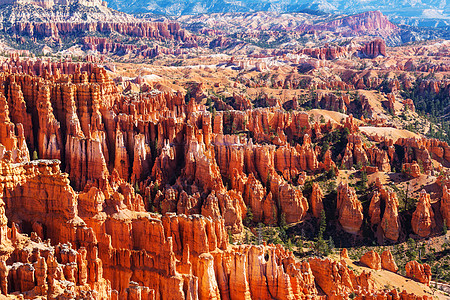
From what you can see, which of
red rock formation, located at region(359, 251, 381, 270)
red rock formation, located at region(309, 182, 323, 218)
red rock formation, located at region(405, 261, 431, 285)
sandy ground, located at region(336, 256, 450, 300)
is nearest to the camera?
sandy ground, located at region(336, 256, 450, 300)

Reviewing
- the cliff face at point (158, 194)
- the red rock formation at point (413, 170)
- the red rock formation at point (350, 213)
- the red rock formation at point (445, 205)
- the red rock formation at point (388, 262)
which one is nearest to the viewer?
the cliff face at point (158, 194)

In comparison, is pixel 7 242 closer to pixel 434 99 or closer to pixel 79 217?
pixel 79 217

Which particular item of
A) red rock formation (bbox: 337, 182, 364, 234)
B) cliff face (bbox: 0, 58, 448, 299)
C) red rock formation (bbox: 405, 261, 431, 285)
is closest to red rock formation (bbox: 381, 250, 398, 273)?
cliff face (bbox: 0, 58, 448, 299)

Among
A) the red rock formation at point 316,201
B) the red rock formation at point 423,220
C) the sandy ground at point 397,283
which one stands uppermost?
the red rock formation at point 316,201

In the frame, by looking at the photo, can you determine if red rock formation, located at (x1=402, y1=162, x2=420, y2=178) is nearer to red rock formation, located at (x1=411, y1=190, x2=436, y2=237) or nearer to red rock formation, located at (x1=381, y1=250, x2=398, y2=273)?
red rock formation, located at (x1=411, y1=190, x2=436, y2=237)

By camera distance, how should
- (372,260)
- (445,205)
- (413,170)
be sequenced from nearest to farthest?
(372,260)
(445,205)
(413,170)

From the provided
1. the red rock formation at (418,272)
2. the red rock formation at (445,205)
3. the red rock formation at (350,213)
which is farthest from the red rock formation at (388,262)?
the red rock formation at (445,205)

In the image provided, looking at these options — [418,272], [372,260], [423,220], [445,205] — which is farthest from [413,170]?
[372,260]

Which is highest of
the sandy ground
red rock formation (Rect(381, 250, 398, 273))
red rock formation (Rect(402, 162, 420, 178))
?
red rock formation (Rect(402, 162, 420, 178))

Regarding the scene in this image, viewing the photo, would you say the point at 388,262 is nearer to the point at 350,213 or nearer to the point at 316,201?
the point at 350,213

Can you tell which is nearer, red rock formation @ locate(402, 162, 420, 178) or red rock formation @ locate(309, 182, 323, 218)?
red rock formation @ locate(309, 182, 323, 218)

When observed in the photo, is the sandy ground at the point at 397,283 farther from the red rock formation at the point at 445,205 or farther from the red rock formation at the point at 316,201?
the red rock formation at the point at 445,205
